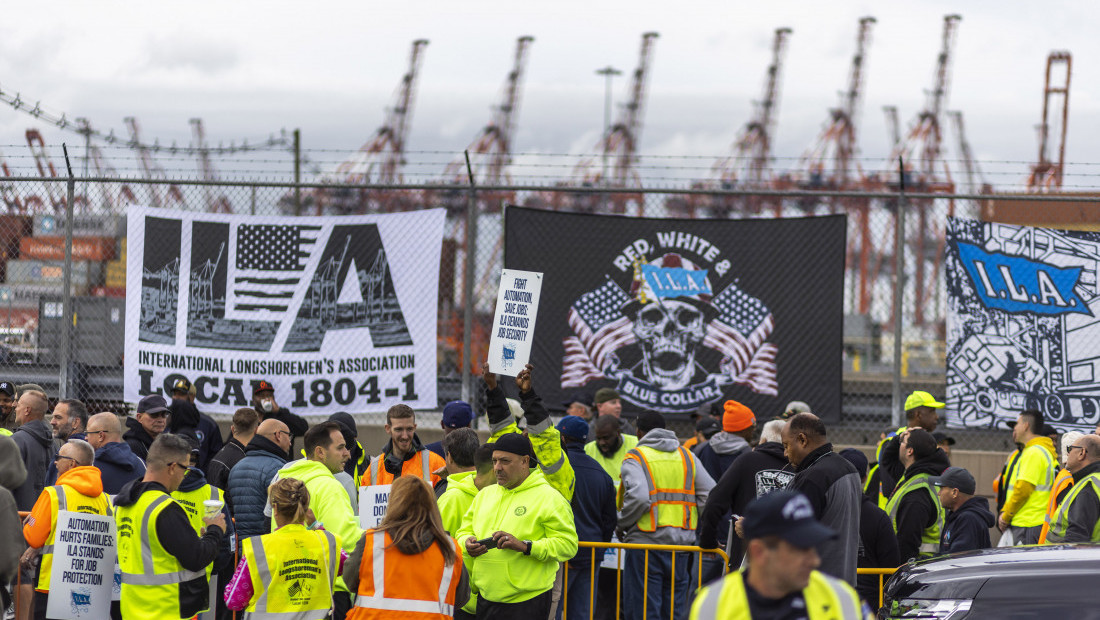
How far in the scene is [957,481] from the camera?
307 inches

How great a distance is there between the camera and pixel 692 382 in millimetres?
11211

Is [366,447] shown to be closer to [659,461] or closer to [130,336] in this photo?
[130,336]

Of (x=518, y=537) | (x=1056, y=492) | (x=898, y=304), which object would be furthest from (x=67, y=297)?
(x=1056, y=492)

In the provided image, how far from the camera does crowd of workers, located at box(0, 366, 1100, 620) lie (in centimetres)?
531

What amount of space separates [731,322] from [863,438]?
219 centimetres

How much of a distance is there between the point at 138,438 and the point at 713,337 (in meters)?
5.37

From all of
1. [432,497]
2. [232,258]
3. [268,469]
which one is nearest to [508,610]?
[432,497]

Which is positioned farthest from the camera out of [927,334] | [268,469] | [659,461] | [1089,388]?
[927,334]

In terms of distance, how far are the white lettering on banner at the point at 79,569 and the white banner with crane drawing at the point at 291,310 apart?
16.0ft

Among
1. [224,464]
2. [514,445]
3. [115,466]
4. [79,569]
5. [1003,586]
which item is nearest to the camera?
[1003,586]

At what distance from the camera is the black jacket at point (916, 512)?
7707 mm

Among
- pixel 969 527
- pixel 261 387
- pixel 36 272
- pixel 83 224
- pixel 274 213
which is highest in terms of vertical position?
pixel 274 213

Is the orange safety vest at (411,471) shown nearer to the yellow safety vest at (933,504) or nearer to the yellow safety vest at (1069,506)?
the yellow safety vest at (933,504)

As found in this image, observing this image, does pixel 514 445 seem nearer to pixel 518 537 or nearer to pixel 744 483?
pixel 518 537
